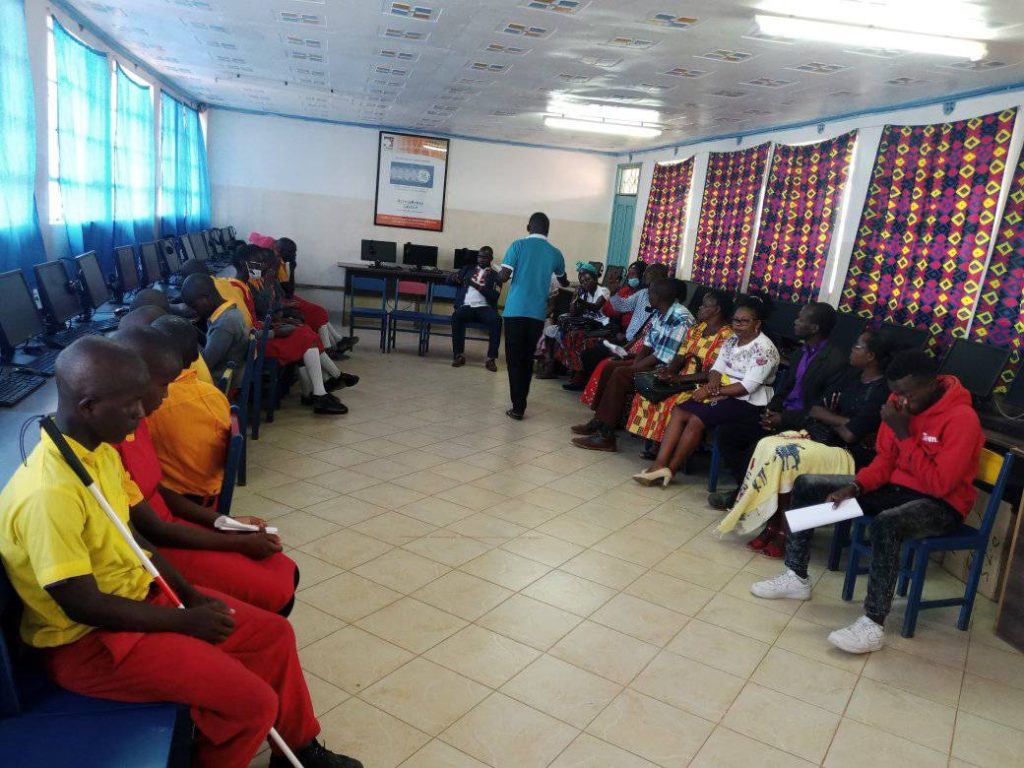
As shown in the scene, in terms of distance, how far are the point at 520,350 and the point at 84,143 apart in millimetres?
3721

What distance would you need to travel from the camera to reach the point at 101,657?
151cm

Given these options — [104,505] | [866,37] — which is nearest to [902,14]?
[866,37]

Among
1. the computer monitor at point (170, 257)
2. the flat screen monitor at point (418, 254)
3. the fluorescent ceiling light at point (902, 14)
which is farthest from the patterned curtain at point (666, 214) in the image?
the computer monitor at point (170, 257)

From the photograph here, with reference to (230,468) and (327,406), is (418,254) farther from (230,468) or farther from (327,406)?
(230,468)

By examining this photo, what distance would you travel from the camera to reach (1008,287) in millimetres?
4910

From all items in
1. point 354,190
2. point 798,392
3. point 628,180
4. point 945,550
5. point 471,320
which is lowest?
point 945,550

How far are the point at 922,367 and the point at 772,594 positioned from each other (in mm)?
1149

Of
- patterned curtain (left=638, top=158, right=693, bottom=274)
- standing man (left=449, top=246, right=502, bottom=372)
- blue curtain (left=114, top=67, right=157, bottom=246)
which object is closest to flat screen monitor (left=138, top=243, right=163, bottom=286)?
blue curtain (left=114, top=67, right=157, bottom=246)

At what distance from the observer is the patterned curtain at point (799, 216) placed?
6.81 m

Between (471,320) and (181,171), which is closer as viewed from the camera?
(471,320)

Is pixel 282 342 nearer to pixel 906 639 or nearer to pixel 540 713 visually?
pixel 540 713

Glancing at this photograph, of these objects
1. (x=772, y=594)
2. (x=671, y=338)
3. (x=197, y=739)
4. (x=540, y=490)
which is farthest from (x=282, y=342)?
(x=197, y=739)

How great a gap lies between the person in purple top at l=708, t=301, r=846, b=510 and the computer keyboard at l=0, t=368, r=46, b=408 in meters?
3.42

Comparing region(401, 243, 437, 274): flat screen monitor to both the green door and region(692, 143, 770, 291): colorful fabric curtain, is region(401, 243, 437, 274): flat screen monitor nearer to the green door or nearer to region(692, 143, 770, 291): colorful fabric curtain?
the green door
